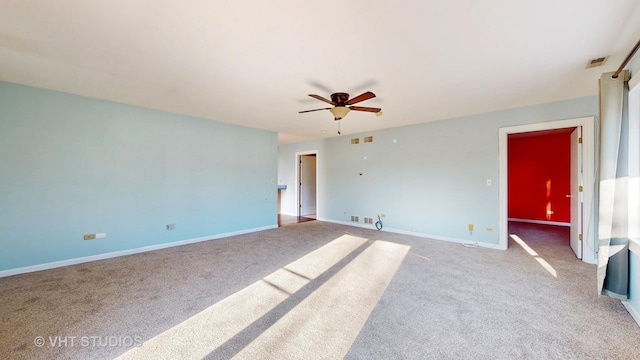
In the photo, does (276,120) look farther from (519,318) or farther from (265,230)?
(519,318)

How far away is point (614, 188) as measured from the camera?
87.9 inches

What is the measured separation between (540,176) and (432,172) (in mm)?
4232

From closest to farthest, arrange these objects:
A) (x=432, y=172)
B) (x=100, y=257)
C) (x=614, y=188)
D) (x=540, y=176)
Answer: (x=614, y=188), (x=100, y=257), (x=432, y=172), (x=540, y=176)

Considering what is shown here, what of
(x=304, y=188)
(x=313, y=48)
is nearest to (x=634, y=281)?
(x=313, y=48)

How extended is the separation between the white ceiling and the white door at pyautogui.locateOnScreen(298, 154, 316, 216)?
4.24 metres

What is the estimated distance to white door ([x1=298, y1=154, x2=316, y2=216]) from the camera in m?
7.78

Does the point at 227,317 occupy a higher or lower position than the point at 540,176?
lower

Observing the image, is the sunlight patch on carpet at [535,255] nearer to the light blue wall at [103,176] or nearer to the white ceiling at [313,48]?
the white ceiling at [313,48]

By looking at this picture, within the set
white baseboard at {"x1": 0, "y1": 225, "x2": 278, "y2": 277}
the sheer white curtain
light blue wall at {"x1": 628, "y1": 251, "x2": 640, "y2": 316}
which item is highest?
the sheer white curtain

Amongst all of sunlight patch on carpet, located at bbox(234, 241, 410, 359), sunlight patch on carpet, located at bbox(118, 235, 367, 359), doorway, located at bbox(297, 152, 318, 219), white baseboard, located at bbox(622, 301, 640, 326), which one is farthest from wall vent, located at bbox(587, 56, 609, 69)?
doorway, located at bbox(297, 152, 318, 219)

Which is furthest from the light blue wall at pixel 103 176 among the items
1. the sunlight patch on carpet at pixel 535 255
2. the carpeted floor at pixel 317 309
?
the sunlight patch on carpet at pixel 535 255

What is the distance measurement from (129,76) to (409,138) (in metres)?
4.96

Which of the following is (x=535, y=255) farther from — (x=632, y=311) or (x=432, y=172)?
(x=432, y=172)

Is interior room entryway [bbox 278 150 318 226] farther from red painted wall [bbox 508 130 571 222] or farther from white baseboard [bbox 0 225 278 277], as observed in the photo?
red painted wall [bbox 508 130 571 222]
